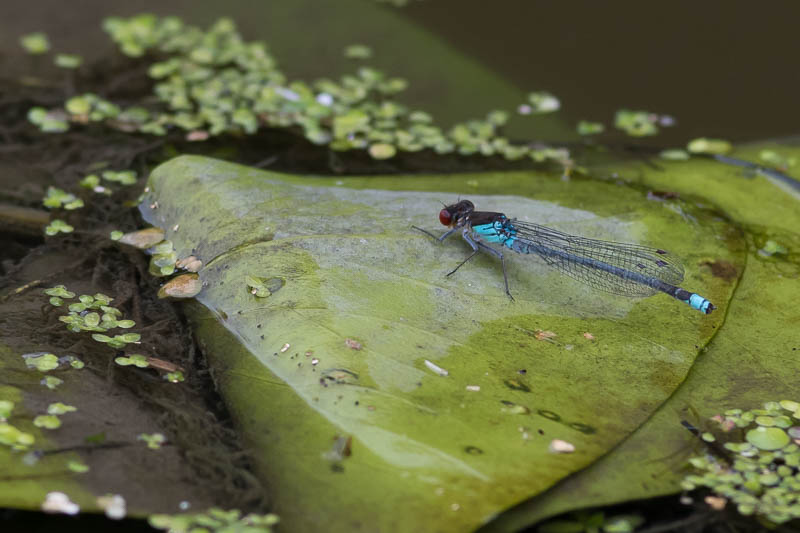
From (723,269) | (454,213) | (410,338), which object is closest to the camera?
(410,338)

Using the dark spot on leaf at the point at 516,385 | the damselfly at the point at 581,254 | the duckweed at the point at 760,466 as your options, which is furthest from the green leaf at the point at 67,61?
the duckweed at the point at 760,466

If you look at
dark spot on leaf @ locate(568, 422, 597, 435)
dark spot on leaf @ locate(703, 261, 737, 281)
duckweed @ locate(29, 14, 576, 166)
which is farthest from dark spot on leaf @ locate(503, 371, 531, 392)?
duckweed @ locate(29, 14, 576, 166)

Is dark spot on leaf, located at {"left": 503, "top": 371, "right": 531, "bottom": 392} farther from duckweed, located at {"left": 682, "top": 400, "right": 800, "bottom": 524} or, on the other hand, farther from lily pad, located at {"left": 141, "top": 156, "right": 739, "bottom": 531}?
duckweed, located at {"left": 682, "top": 400, "right": 800, "bottom": 524}

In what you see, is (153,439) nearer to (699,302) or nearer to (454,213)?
(454,213)

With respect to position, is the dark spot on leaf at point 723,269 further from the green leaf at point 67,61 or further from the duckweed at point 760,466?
the green leaf at point 67,61

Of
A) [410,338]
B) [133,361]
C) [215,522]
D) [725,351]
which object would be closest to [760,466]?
[725,351]

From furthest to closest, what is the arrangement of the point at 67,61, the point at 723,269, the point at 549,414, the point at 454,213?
the point at 67,61, the point at 723,269, the point at 454,213, the point at 549,414

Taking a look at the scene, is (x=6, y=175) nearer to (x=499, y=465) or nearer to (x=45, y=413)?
(x=45, y=413)
